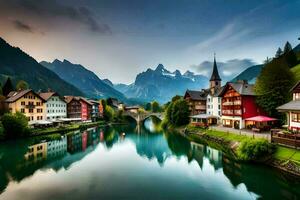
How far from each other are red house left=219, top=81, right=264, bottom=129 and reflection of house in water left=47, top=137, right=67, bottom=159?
136ft

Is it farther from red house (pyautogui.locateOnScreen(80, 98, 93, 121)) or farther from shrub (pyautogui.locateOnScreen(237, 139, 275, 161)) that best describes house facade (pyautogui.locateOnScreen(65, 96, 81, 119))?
shrub (pyautogui.locateOnScreen(237, 139, 275, 161))

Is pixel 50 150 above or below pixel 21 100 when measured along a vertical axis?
below

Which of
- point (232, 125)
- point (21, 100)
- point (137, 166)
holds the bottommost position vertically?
point (137, 166)

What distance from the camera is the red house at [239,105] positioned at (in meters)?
59.7

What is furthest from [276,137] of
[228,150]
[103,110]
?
[103,110]

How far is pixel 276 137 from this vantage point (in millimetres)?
34656

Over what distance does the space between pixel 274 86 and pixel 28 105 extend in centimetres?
7181

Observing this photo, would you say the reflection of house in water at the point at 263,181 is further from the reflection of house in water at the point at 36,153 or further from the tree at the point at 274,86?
the reflection of house in water at the point at 36,153

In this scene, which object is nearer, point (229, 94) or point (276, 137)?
point (276, 137)

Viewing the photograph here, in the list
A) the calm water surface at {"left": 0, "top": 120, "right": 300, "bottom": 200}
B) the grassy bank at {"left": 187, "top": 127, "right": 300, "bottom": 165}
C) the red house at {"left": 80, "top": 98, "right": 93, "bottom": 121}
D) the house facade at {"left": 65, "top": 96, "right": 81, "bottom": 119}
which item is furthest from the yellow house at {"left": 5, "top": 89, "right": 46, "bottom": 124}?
the grassy bank at {"left": 187, "top": 127, "right": 300, "bottom": 165}

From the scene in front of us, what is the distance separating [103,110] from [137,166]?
296 ft

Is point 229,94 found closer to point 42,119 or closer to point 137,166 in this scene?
point 137,166

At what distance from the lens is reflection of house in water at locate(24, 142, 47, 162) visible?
137 feet

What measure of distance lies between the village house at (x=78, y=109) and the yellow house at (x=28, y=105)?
19.2 metres
